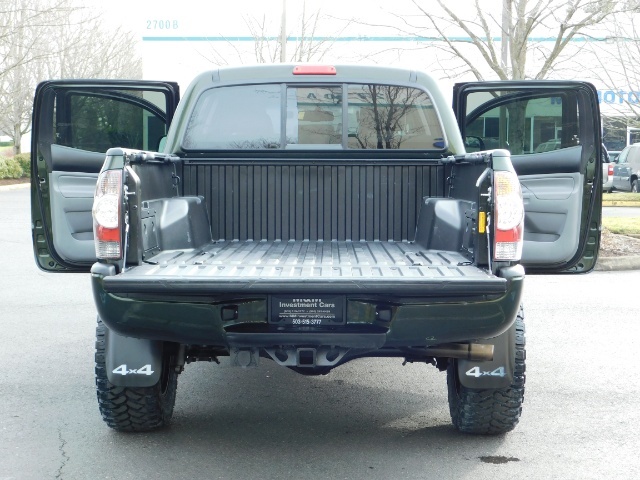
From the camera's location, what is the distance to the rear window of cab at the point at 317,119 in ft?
20.5

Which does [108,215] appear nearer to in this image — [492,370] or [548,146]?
[492,370]

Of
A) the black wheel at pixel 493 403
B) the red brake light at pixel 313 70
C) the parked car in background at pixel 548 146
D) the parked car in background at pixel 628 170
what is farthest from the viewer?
the parked car in background at pixel 628 170

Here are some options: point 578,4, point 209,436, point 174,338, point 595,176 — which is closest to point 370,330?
point 174,338

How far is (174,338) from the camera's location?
4.43 meters

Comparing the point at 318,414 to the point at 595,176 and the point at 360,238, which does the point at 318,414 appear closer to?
the point at 360,238

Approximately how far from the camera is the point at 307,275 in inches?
172

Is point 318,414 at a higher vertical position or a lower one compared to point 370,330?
lower

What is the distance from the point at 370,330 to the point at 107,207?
133 centimetres

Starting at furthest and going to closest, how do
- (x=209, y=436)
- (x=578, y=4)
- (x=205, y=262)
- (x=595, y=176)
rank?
(x=578, y=4) < (x=595, y=176) < (x=209, y=436) < (x=205, y=262)

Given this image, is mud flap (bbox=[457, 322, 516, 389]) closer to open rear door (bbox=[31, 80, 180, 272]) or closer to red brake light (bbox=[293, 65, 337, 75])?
red brake light (bbox=[293, 65, 337, 75])

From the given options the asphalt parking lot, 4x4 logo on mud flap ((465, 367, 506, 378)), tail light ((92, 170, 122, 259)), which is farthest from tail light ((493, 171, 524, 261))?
tail light ((92, 170, 122, 259))

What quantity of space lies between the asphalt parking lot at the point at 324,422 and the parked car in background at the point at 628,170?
23590 mm

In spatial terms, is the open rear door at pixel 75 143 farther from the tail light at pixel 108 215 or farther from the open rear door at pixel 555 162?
the open rear door at pixel 555 162

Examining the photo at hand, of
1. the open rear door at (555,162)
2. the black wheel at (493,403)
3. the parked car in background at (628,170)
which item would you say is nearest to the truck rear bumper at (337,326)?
the black wheel at (493,403)
